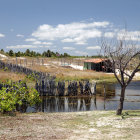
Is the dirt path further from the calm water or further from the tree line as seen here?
the tree line

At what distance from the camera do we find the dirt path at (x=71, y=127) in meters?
9.12

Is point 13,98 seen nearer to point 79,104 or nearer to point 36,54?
point 79,104

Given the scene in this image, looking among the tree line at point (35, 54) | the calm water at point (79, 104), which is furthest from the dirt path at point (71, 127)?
the tree line at point (35, 54)

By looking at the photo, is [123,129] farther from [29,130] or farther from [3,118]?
[3,118]

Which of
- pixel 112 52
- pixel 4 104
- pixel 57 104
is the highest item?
pixel 112 52

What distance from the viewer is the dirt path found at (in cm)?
912

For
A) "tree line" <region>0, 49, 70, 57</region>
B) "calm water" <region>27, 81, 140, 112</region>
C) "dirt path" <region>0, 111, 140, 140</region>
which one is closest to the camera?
"dirt path" <region>0, 111, 140, 140</region>

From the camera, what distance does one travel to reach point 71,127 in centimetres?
1062

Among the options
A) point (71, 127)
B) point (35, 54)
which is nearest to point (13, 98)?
point (71, 127)

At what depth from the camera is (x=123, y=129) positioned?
10047mm

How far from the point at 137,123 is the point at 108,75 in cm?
3098

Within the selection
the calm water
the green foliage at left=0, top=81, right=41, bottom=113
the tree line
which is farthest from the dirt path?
the tree line

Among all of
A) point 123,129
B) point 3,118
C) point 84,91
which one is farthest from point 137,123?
point 84,91

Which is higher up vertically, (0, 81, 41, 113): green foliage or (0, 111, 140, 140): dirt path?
(0, 81, 41, 113): green foliage
